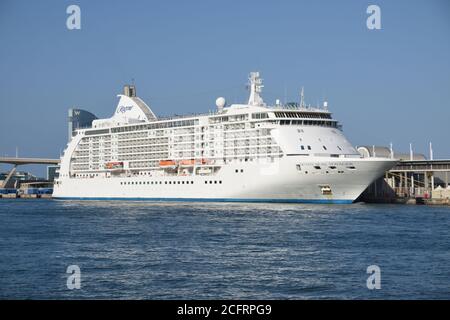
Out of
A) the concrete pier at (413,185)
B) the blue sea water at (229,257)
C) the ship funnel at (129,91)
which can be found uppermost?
the ship funnel at (129,91)

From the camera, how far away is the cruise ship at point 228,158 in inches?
2213

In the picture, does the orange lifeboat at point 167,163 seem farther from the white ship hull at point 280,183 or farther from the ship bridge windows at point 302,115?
the ship bridge windows at point 302,115

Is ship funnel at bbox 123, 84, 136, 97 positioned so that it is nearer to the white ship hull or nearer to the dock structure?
the white ship hull

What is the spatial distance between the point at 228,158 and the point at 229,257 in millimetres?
37504

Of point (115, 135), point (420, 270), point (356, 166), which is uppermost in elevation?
point (115, 135)

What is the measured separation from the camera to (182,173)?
224 feet

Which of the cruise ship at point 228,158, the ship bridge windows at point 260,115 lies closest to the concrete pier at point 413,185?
the cruise ship at point 228,158

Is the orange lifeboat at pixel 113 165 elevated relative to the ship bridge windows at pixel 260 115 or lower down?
lower down

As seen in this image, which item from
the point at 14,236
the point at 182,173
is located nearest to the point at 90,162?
the point at 182,173

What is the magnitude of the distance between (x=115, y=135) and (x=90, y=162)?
5.84 metres

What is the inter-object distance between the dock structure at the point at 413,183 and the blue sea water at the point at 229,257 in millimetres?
26843

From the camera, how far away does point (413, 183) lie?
75.5m

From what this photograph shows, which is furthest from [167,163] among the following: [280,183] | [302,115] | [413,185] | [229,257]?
[229,257]
